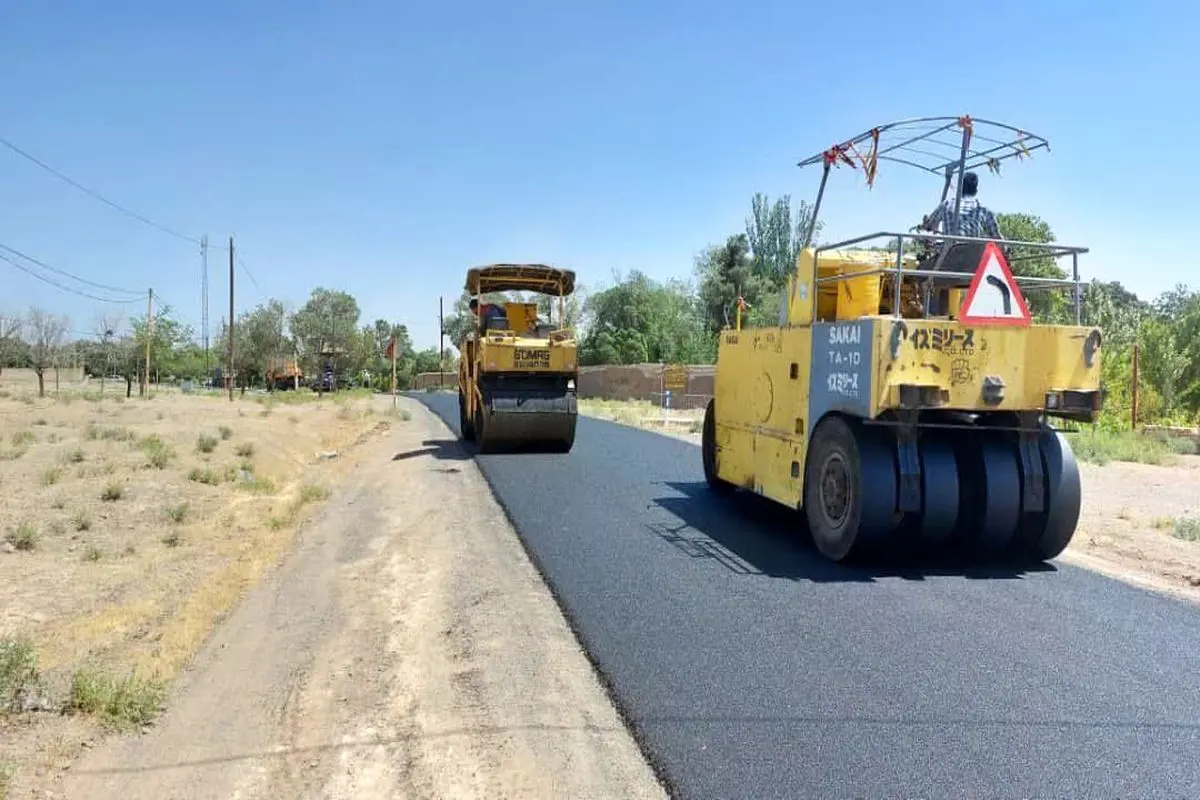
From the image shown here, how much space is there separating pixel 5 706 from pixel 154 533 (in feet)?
23.0

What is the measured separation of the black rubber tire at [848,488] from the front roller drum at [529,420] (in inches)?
323

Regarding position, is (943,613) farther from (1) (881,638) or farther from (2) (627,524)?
(2) (627,524)

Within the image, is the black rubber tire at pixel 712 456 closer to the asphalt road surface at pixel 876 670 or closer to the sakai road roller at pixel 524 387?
the asphalt road surface at pixel 876 670

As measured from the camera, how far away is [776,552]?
7.91m

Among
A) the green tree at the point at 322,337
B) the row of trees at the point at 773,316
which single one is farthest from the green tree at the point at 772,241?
the green tree at the point at 322,337

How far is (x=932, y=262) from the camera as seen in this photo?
8.49 metres

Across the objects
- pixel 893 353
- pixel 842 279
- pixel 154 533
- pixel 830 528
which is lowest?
pixel 154 533

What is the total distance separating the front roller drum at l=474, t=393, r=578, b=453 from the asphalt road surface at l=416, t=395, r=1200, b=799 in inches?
282

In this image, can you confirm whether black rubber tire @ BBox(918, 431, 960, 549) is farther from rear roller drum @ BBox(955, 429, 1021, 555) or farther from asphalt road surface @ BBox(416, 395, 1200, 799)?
asphalt road surface @ BBox(416, 395, 1200, 799)

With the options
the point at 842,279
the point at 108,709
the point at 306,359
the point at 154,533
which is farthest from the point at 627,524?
the point at 306,359

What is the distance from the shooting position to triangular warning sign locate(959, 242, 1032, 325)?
6895 mm

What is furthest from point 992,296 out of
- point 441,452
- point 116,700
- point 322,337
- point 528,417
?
point 322,337

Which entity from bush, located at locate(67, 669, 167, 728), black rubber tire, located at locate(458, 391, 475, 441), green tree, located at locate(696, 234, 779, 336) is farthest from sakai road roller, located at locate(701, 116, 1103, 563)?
green tree, located at locate(696, 234, 779, 336)

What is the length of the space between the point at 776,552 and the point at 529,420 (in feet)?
27.4
